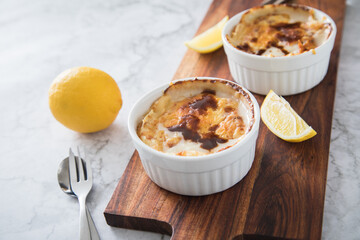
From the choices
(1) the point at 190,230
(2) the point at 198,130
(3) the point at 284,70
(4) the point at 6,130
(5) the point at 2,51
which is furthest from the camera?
(5) the point at 2,51

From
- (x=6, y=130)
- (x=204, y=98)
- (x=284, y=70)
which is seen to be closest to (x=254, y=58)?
(x=284, y=70)

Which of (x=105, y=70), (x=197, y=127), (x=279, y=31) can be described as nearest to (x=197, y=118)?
(x=197, y=127)

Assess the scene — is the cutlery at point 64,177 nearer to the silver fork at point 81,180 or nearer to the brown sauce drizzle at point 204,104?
the silver fork at point 81,180

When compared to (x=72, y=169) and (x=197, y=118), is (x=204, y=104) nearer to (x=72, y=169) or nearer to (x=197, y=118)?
(x=197, y=118)

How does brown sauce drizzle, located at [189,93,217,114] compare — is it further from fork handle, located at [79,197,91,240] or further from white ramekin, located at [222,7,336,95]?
fork handle, located at [79,197,91,240]

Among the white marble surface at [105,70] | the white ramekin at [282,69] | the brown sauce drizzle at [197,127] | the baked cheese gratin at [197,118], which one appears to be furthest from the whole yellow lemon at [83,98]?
the white ramekin at [282,69]

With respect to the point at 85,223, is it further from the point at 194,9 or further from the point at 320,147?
the point at 194,9

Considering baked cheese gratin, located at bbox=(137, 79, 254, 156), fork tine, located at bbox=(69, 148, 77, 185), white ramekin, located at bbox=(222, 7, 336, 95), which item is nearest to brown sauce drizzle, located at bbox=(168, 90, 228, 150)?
baked cheese gratin, located at bbox=(137, 79, 254, 156)
